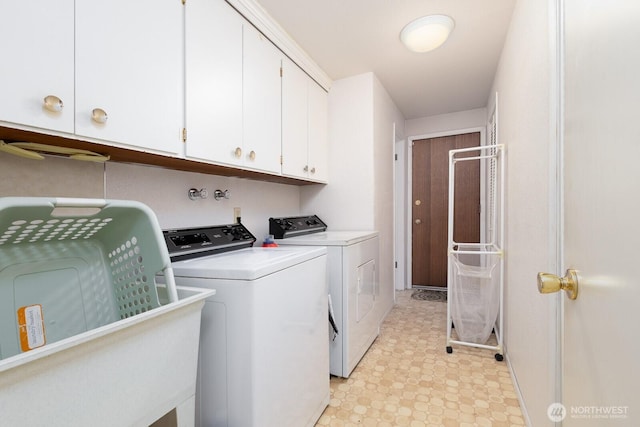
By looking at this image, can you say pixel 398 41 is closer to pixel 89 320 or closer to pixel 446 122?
pixel 446 122

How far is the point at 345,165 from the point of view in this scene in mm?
2781

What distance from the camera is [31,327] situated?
830 mm

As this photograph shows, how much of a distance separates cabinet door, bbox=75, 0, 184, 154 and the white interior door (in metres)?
1.38

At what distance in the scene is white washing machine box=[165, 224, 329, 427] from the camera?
1.07 meters

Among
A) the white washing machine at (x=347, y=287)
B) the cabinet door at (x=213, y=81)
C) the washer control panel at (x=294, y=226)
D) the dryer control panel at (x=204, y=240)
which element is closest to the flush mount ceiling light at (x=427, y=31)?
the cabinet door at (x=213, y=81)

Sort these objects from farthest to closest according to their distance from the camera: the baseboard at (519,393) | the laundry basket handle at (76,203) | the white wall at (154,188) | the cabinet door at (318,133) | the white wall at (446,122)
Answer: the white wall at (446,122) → the cabinet door at (318,133) → the baseboard at (519,393) → the white wall at (154,188) → the laundry basket handle at (76,203)

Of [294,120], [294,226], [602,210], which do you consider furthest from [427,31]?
[602,210]

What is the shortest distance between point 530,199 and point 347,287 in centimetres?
112

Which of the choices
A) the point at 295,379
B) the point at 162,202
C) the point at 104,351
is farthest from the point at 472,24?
the point at 104,351

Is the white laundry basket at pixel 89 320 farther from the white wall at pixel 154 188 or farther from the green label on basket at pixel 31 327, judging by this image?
the white wall at pixel 154 188

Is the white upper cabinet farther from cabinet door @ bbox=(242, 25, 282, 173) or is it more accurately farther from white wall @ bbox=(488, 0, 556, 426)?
white wall @ bbox=(488, 0, 556, 426)

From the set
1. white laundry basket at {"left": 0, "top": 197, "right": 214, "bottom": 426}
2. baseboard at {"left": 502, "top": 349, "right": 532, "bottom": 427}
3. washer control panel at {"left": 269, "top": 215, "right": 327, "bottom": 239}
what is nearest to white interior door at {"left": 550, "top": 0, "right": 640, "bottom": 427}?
baseboard at {"left": 502, "top": 349, "right": 532, "bottom": 427}

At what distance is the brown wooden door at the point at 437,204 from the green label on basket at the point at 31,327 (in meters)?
3.92

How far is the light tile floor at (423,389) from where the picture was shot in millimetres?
A: 1577
